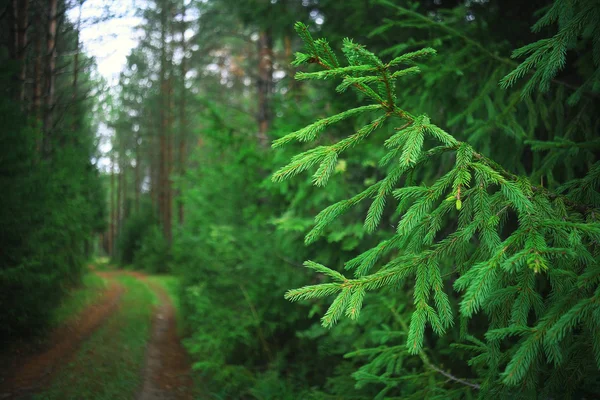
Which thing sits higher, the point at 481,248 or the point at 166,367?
the point at 481,248

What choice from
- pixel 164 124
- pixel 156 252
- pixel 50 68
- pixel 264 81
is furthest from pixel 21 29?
pixel 156 252

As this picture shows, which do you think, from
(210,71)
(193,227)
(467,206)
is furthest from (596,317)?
(210,71)

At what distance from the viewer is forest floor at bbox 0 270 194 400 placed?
219 inches

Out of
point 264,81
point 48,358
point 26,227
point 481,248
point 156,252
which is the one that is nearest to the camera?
point 481,248

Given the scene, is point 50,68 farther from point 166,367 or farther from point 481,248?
point 481,248

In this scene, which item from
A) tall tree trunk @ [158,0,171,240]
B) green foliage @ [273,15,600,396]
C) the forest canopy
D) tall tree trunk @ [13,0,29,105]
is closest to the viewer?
green foliage @ [273,15,600,396]

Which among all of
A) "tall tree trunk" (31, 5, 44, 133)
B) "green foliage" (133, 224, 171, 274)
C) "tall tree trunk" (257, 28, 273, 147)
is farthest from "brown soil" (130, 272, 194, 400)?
"green foliage" (133, 224, 171, 274)

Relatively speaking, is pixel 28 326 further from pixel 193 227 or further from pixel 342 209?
pixel 342 209

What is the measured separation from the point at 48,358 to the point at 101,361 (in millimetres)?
863

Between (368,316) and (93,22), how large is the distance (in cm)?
767

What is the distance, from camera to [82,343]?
24.7ft

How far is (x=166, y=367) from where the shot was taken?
7617mm

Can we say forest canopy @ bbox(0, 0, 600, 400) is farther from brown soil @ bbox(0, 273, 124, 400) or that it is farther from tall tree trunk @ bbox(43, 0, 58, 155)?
brown soil @ bbox(0, 273, 124, 400)

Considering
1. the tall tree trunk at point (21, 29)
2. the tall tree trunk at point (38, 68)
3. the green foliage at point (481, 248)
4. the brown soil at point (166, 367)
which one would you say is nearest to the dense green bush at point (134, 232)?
the brown soil at point (166, 367)
